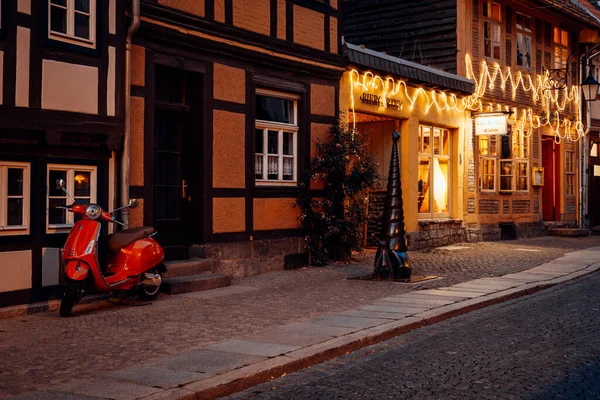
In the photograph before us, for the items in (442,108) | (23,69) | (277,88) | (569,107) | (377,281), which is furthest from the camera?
(569,107)

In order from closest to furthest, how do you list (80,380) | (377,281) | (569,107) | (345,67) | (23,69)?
(80,380) → (23,69) → (377,281) → (345,67) → (569,107)

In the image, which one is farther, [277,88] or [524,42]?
[524,42]

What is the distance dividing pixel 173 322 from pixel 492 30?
15918mm

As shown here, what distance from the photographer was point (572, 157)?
26344mm

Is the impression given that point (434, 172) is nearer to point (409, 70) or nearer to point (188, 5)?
point (409, 70)

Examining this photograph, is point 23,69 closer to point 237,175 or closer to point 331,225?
point 237,175

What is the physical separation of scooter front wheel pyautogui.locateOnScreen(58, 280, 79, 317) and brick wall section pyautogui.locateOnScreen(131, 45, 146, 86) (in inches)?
132

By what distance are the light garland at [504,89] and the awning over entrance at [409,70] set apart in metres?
0.21

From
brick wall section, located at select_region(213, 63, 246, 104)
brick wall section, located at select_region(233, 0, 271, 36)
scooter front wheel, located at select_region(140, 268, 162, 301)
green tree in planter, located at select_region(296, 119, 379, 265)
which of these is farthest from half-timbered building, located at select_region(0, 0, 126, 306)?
green tree in planter, located at select_region(296, 119, 379, 265)

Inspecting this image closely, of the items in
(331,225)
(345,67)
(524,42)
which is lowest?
(331,225)

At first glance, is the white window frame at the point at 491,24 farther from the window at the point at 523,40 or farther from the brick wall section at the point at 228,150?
the brick wall section at the point at 228,150

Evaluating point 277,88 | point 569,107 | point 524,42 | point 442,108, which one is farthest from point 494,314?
point 569,107

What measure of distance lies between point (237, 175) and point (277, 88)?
1931mm

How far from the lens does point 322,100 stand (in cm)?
1508
